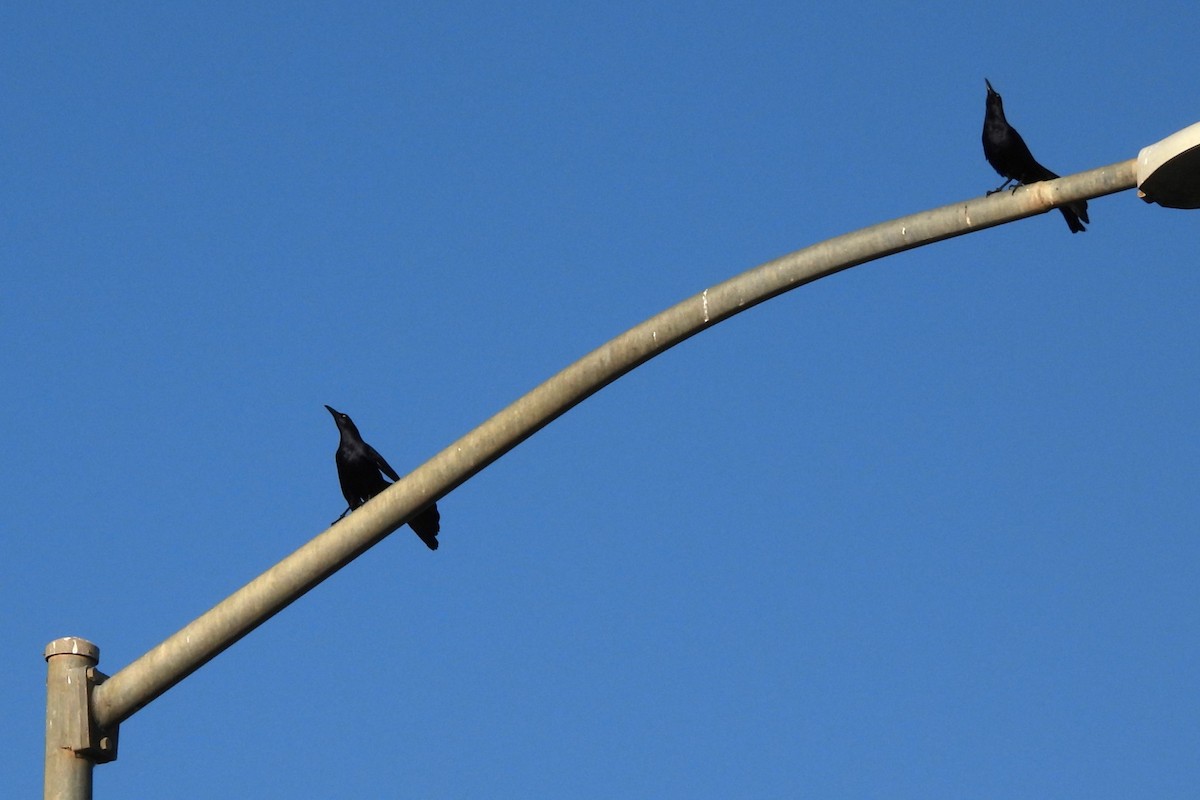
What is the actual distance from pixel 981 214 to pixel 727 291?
0.76m

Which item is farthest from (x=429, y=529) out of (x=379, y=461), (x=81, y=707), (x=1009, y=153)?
(x=81, y=707)

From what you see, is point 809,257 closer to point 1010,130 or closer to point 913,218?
point 913,218

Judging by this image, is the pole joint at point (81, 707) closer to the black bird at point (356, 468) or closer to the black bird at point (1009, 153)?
the black bird at point (356, 468)

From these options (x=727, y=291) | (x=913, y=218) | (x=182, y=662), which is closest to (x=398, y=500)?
(x=182, y=662)

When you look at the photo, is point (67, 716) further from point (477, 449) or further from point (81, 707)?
point (477, 449)

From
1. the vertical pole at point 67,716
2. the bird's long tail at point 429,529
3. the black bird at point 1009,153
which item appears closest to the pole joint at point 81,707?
the vertical pole at point 67,716

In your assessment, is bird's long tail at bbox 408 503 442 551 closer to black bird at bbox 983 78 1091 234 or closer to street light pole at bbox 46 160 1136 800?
black bird at bbox 983 78 1091 234

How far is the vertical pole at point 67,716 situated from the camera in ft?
17.1

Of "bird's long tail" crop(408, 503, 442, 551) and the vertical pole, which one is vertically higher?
"bird's long tail" crop(408, 503, 442, 551)

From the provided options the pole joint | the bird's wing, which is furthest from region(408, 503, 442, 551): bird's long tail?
the pole joint

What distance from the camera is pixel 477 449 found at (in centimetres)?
519

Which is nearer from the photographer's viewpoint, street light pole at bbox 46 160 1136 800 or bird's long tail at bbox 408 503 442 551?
street light pole at bbox 46 160 1136 800

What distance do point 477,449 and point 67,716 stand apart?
56.0 inches

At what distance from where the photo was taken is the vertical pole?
520cm
